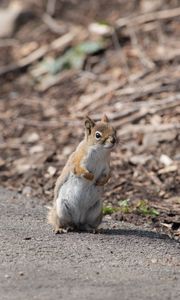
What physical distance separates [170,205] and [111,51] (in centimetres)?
575

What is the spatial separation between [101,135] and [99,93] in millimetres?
5838

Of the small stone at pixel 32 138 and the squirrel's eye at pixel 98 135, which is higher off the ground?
the squirrel's eye at pixel 98 135

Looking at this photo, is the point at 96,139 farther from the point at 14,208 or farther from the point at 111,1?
the point at 111,1

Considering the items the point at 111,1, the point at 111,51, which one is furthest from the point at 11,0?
the point at 111,51

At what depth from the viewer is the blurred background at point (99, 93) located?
33.2 feet

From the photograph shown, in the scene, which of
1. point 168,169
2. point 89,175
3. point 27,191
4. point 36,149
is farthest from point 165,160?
point 89,175

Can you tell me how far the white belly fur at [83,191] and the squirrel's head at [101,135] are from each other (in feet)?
0.30

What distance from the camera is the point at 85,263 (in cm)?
677

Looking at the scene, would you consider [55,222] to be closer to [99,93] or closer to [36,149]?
[36,149]

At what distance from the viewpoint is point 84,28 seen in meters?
15.4

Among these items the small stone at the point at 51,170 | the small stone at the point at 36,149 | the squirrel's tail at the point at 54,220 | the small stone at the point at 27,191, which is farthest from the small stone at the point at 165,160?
the squirrel's tail at the point at 54,220

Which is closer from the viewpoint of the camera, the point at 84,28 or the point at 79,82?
the point at 79,82

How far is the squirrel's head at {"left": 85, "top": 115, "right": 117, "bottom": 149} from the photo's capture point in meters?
7.42

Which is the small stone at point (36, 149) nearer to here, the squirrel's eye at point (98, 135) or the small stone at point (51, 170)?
the small stone at point (51, 170)
